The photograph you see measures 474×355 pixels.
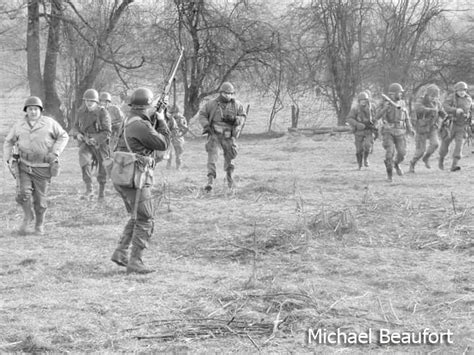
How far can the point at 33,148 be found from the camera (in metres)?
8.84

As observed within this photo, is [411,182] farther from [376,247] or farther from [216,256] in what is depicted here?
[216,256]

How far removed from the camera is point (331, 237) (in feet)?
27.9

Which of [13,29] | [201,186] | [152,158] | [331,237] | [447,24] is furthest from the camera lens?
[447,24]

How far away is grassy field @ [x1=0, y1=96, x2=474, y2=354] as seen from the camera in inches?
207

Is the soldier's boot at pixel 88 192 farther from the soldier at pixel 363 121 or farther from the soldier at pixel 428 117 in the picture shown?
the soldier at pixel 428 117

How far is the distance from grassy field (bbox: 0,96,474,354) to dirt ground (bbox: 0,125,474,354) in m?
0.02

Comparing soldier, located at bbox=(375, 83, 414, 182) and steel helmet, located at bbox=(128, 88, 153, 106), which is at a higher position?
steel helmet, located at bbox=(128, 88, 153, 106)

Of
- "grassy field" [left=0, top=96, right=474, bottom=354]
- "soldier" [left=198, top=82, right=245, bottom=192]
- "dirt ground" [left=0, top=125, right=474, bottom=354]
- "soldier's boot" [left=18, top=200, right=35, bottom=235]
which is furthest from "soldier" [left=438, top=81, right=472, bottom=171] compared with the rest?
"soldier's boot" [left=18, top=200, right=35, bottom=235]

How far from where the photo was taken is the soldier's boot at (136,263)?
7.06 m

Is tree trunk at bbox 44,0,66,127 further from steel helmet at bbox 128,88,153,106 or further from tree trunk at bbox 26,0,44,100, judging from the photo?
steel helmet at bbox 128,88,153,106

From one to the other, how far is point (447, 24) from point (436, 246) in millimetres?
26201

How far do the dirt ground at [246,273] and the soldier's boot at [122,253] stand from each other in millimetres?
92

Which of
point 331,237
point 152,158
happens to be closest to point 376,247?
point 331,237

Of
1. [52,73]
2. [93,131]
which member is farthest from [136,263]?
[52,73]
